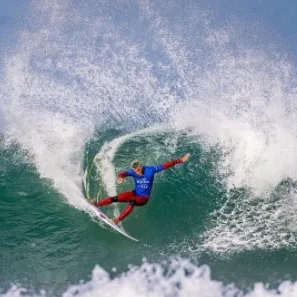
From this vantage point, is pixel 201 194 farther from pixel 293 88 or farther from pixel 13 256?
pixel 293 88

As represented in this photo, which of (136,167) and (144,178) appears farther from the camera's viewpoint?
(144,178)

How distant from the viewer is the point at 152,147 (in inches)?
607

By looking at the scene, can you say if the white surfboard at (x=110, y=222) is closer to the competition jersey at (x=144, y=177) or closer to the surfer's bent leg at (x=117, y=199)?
the surfer's bent leg at (x=117, y=199)

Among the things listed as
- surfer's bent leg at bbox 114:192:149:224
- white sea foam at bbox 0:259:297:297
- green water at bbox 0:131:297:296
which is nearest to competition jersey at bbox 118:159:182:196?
surfer's bent leg at bbox 114:192:149:224

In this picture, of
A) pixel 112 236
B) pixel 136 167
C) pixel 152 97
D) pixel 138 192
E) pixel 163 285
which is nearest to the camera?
pixel 163 285

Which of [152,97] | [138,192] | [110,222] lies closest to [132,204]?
[138,192]

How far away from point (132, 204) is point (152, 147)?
3.87 meters

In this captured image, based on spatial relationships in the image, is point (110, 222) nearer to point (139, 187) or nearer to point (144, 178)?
point (139, 187)

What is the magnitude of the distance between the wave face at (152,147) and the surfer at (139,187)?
51 centimetres

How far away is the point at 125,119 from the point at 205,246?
25.4 ft

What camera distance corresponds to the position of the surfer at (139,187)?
11648 mm

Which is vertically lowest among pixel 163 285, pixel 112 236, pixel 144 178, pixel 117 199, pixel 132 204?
pixel 163 285

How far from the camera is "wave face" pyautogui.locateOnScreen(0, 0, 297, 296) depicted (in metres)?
11.2

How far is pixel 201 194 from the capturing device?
13.1 meters
